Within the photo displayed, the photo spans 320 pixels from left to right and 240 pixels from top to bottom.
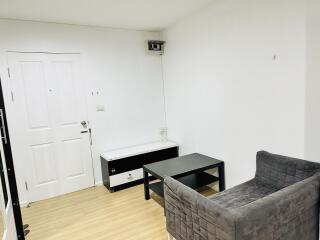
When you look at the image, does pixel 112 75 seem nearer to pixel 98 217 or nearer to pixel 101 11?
pixel 101 11

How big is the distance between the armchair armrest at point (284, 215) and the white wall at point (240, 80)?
0.56 m

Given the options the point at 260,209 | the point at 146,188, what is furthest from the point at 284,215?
the point at 146,188

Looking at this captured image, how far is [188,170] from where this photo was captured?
2.76 m

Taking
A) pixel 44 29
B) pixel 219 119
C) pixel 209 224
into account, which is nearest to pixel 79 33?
pixel 44 29

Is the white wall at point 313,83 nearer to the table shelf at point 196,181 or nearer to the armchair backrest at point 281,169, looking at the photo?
the armchair backrest at point 281,169

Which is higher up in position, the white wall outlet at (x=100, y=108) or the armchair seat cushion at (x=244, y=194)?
the white wall outlet at (x=100, y=108)

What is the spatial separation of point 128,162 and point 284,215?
2.37 meters

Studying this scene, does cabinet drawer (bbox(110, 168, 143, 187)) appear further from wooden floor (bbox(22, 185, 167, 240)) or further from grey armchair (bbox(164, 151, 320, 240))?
grey armchair (bbox(164, 151, 320, 240))

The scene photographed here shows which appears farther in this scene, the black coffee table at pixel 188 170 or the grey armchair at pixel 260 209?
the black coffee table at pixel 188 170

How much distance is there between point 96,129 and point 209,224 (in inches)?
101

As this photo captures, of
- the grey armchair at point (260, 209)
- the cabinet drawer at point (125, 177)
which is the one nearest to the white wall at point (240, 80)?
the grey armchair at point (260, 209)

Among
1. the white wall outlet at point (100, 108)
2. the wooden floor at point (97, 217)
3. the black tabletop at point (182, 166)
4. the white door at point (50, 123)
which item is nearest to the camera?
the wooden floor at point (97, 217)

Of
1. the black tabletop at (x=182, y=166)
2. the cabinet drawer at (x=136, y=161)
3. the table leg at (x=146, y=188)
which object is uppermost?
the black tabletop at (x=182, y=166)

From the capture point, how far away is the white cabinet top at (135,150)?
133 inches
